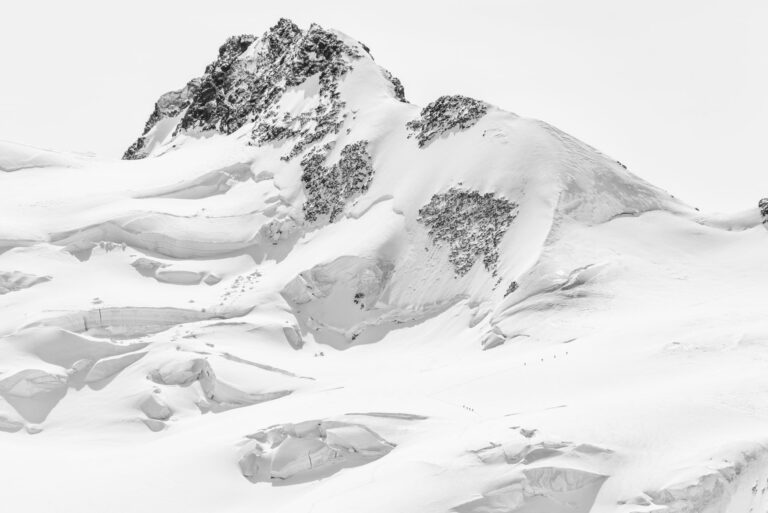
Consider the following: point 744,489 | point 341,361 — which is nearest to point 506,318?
point 341,361

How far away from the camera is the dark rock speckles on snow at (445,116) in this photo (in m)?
50.8

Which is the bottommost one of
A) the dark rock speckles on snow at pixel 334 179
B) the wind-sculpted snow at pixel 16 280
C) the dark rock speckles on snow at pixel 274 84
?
the wind-sculpted snow at pixel 16 280

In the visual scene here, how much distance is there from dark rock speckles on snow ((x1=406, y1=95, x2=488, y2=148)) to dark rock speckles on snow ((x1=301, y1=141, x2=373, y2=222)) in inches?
119

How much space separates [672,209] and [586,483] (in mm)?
24201

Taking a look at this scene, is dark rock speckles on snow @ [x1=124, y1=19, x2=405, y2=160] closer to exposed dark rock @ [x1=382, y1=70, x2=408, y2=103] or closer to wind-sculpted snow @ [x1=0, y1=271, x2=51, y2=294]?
exposed dark rock @ [x1=382, y1=70, x2=408, y2=103]

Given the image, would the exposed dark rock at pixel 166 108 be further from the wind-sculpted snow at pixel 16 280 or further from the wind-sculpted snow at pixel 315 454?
the wind-sculpted snow at pixel 315 454

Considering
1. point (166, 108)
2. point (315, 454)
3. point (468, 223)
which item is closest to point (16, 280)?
point (468, 223)

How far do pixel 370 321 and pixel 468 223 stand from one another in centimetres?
667

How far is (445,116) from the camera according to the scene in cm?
5188

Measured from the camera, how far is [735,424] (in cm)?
2527

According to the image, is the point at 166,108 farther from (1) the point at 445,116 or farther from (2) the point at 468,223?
(2) the point at 468,223

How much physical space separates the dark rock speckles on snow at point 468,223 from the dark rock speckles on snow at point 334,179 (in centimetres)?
482

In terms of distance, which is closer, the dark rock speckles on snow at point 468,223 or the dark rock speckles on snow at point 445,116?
the dark rock speckles on snow at point 468,223

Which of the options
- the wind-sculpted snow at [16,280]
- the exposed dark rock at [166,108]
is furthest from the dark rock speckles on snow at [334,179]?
the exposed dark rock at [166,108]
